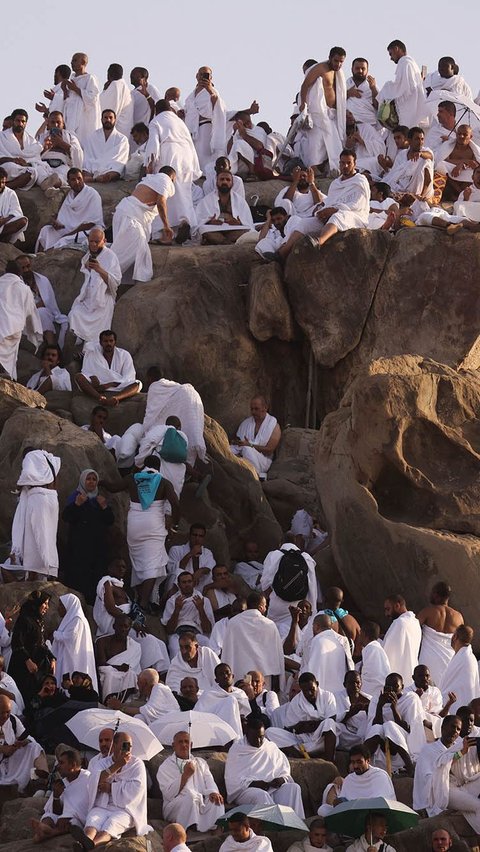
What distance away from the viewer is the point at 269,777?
17250 mm

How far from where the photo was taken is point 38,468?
21422 millimetres

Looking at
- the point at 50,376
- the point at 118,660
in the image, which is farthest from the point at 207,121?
the point at 118,660

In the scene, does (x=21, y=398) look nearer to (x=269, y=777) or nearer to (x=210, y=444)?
(x=210, y=444)

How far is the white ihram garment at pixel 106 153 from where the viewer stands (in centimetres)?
2944

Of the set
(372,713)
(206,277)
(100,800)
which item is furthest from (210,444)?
(100,800)

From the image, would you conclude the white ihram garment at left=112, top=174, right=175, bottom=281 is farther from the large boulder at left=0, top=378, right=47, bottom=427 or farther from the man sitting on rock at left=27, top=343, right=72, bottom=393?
the large boulder at left=0, top=378, right=47, bottom=427

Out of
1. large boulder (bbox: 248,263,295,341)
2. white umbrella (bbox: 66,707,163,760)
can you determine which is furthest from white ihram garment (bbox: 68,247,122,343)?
white umbrella (bbox: 66,707,163,760)

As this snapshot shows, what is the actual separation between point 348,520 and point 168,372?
407 cm

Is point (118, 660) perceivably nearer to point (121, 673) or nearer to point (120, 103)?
point (121, 673)

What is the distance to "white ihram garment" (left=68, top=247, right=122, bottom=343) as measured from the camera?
2520 cm

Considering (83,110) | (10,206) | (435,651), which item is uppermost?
(83,110)

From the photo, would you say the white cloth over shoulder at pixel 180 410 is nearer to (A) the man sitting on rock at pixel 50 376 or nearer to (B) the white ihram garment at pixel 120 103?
(A) the man sitting on rock at pixel 50 376

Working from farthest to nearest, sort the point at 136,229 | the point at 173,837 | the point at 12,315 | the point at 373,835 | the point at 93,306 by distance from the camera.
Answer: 1. the point at 136,229
2. the point at 93,306
3. the point at 12,315
4. the point at 373,835
5. the point at 173,837

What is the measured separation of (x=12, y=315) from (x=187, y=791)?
Answer: 9035 mm
